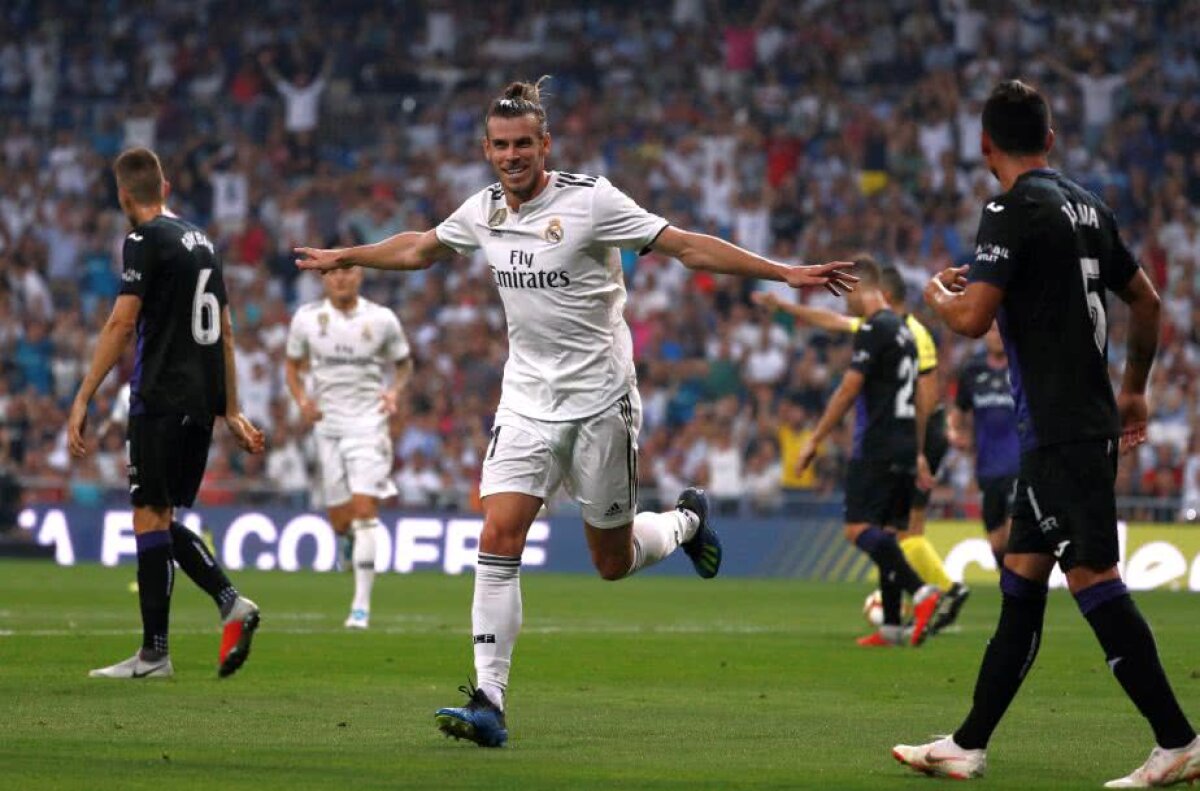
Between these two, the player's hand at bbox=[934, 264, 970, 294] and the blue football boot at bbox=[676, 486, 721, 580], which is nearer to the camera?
the player's hand at bbox=[934, 264, 970, 294]

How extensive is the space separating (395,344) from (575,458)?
8344mm

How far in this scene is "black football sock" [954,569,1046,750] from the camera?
A: 7.48m

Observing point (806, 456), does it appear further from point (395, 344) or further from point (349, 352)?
point (349, 352)

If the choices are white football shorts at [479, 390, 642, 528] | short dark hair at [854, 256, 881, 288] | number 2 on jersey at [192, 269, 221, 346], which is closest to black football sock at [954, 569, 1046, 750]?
white football shorts at [479, 390, 642, 528]

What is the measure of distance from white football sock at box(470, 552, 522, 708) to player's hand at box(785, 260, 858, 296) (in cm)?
158

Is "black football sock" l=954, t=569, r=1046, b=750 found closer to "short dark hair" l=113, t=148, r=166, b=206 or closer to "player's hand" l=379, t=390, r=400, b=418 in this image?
"short dark hair" l=113, t=148, r=166, b=206

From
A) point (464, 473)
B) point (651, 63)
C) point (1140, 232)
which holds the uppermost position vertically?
point (651, 63)

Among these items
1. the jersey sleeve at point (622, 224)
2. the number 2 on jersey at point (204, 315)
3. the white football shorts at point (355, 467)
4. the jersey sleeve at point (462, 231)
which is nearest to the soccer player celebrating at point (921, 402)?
the white football shorts at point (355, 467)

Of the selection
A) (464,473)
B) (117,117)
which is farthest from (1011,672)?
(117,117)

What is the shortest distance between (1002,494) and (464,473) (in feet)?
35.6

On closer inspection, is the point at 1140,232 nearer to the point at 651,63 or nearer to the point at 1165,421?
the point at 1165,421

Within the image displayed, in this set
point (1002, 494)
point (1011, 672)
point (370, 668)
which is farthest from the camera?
point (1002, 494)

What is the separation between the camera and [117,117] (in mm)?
34875

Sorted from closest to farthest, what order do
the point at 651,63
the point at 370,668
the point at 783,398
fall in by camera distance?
the point at 370,668
the point at 783,398
the point at 651,63
